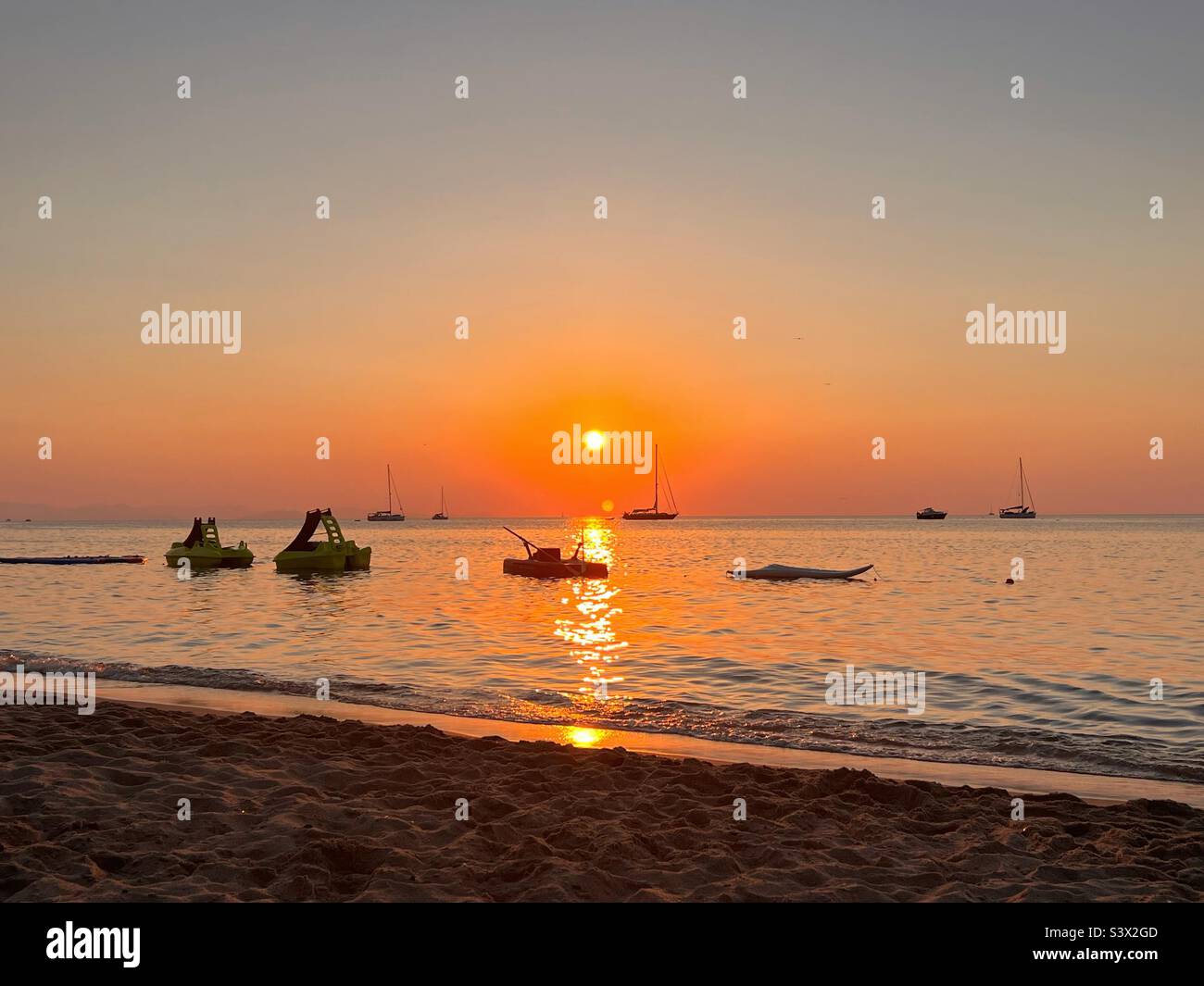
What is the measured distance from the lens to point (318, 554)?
53.6m

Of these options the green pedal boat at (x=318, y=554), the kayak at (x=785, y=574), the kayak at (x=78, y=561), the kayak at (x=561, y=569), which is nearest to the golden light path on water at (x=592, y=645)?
the kayak at (x=561, y=569)

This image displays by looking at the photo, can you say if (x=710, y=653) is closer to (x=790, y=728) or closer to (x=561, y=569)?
(x=790, y=728)

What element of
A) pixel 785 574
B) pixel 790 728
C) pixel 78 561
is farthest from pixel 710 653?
pixel 78 561

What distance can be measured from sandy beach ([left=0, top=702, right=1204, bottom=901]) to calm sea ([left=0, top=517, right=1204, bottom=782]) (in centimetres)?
397

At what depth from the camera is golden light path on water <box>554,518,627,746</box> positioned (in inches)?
643

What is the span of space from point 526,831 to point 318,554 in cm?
4899

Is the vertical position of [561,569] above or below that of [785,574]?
above

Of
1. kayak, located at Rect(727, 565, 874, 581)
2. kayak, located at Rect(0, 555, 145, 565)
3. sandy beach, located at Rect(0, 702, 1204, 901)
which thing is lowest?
kayak, located at Rect(727, 565, 874, 581)

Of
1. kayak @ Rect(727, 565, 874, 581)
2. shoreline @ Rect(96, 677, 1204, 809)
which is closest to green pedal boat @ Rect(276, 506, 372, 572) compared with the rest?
kayak @ Rect(727, 565, 874, 581)

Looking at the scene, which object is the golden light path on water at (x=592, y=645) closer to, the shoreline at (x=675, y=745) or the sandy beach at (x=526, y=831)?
the shoreline at (x=675, y=745)

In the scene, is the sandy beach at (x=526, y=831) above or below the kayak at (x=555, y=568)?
above

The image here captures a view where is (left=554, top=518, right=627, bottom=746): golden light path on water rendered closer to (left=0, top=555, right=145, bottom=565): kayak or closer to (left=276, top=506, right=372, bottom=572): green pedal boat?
(left=276, top=506, right=372, bottom=572): green pedal boat

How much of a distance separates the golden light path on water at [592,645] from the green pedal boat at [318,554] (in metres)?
17.6

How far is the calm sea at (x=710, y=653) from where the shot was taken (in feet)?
46.4
